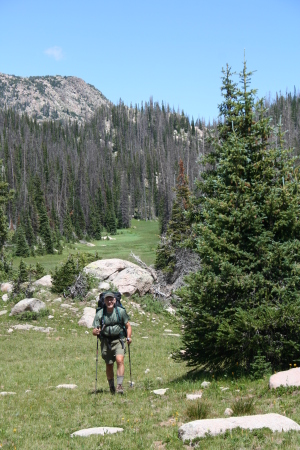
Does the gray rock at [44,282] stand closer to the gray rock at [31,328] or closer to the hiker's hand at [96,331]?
the gray rock at [31,328]

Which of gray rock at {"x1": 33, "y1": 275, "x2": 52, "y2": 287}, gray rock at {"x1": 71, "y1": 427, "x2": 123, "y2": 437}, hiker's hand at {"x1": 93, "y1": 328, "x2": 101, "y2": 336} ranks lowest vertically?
gray rock at {"x1": 33, "y1": 275, "x2": 52, "y2": 287}

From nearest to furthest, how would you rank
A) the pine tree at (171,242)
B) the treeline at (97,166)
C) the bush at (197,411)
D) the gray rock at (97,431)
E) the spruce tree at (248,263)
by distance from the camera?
the gray rock at (97,431) → the bush at (197,411) → the spruce tree at (248,263) → the pine tree at (171,242) → the treeline at (97,166)

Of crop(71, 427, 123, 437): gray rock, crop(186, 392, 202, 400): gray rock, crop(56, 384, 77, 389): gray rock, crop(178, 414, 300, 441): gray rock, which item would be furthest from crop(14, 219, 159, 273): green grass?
crop(178, 414, 300, 441): gray rock

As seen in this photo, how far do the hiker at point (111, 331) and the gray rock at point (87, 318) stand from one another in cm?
1224

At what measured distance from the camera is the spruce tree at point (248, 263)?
31.3 feet

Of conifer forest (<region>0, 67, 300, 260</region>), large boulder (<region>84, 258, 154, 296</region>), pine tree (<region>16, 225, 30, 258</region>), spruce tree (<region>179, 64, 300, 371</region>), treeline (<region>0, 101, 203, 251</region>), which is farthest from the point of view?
treeline (<region>0, 101, 203, 251</region>)

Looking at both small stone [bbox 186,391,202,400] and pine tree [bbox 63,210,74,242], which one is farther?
pine tree [bbox 63,210,74,242]

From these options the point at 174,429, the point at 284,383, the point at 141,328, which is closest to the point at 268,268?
the point at 284,383

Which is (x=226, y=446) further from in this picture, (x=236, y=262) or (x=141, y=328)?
(x=141, y=328)

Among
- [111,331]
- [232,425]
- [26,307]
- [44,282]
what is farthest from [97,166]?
[232,425]

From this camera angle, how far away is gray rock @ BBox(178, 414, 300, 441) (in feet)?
19.3

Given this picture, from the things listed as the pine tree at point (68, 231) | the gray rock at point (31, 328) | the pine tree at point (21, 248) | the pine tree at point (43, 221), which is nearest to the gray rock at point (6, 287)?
the gray rock at point (31, 328)

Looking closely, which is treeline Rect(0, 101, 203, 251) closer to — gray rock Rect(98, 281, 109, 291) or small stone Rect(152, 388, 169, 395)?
gray rock Rect(98, 281, 109, 291)

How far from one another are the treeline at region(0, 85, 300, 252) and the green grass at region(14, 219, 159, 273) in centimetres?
360
